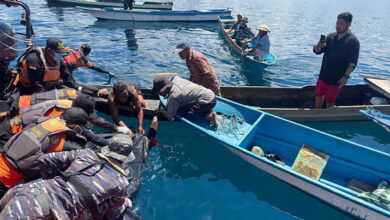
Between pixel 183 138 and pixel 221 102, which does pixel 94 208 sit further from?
pixel 221 102

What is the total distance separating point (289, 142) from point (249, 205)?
2.04 meters

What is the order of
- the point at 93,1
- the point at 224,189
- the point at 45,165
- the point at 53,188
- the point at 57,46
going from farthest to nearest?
the point at 93,1
the point at 57,46
the point at 224,189
the point at 45,165
the point at 53,188

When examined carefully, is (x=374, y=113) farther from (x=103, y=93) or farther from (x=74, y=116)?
(x=103, y=93)

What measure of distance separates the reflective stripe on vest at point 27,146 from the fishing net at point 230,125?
395 centimetres

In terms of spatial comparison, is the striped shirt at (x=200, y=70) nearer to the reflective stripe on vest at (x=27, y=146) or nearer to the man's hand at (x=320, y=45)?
the man's hand at (x=320, y=45)

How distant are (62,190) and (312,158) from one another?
5.14 m

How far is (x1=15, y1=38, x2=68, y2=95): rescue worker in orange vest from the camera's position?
6098 millimetres

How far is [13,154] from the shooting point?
3656 millimetres

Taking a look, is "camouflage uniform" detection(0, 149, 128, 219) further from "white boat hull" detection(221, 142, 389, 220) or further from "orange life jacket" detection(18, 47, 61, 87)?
"orange life jacket" detection(18, 47, 61, 87)

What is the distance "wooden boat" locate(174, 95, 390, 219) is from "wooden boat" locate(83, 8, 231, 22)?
1598 centimetres

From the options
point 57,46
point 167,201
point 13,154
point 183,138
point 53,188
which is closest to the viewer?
point 53,188

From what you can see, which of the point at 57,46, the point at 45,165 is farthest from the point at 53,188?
the point at 57,46

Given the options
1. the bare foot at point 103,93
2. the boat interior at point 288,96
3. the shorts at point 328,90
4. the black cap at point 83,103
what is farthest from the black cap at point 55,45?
the shorts at point 328,90

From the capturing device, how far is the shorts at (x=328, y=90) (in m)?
7.43
